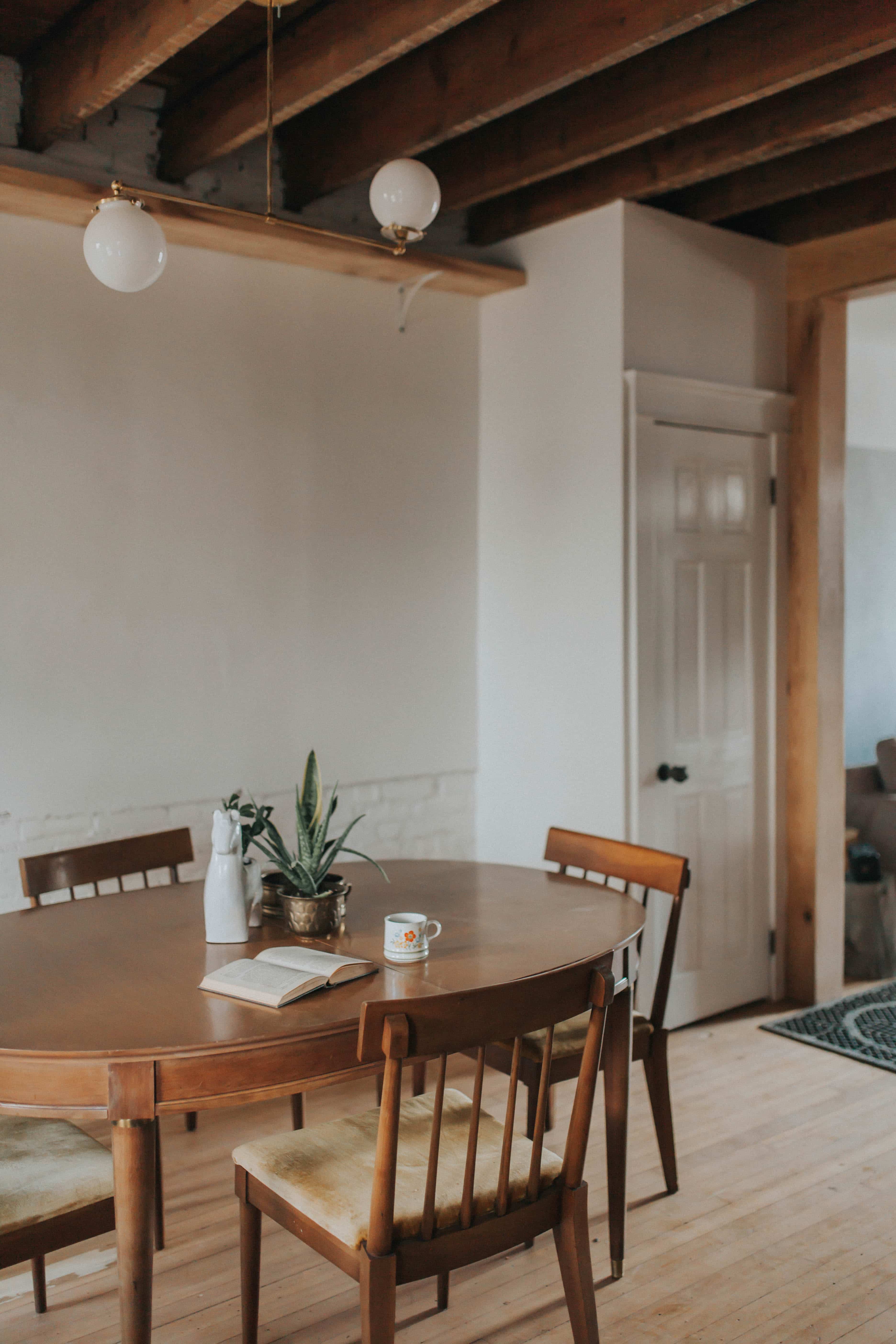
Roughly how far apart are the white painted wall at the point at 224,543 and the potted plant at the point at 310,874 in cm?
123

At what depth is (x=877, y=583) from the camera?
6.26 m

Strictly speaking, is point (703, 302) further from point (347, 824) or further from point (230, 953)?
point (230, 953)

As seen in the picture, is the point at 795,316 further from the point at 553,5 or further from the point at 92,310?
the point at 92,310

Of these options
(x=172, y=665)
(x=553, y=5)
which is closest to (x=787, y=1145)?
(x=172, y=665)

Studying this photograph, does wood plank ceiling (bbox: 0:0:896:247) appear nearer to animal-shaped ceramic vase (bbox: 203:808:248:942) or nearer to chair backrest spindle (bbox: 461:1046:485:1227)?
animal-shaped ceramic vase (bbox: 203:808:248:942)

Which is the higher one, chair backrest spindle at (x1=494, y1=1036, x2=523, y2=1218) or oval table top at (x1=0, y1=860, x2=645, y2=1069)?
oval table top at (x1=0, y1=860, x2=645, y2=1069)

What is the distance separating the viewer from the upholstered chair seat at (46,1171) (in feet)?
5.91

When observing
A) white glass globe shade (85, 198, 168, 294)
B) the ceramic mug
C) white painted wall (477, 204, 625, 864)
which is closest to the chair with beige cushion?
the ceramic mug

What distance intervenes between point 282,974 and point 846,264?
328cm

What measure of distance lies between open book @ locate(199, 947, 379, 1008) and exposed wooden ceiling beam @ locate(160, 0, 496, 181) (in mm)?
1953

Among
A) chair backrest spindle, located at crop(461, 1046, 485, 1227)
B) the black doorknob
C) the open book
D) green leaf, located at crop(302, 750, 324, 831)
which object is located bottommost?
chair backrest spindle, located at crop(461, 1046, 485, 1227)

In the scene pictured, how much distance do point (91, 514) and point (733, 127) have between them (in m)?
2.18

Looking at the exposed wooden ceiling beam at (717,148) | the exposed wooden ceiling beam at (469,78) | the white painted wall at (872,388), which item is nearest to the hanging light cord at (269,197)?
the exposed wooden ceiling beam at (469,78)

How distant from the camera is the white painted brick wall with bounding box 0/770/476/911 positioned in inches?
128
